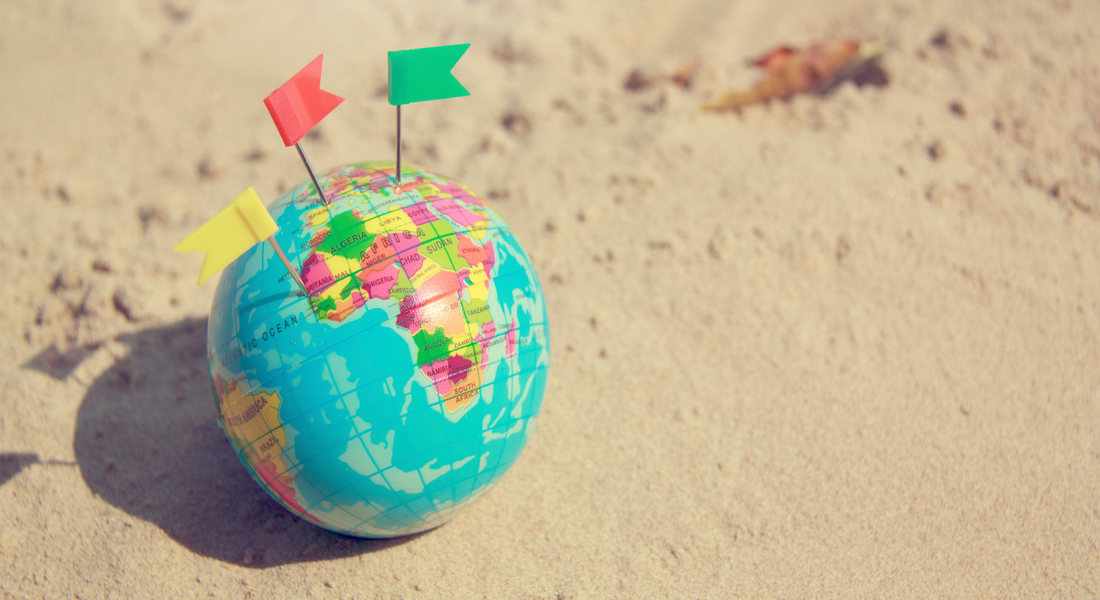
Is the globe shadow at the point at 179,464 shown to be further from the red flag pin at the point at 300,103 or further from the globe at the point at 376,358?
the red flag pin at the point at 300,103

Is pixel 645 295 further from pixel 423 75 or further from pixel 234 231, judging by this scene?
pixel 234 231

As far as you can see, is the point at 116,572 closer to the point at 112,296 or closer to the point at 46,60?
the point at 112,296

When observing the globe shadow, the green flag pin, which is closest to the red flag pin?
the green flag pin

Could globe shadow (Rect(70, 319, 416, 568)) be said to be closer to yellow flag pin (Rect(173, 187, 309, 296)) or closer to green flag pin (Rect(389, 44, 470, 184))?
yellow flag pin (Rect(173, 187, 309, 296))

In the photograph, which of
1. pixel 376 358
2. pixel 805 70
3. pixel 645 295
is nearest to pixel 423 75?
pixel 376 358

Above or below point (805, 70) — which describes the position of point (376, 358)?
below
